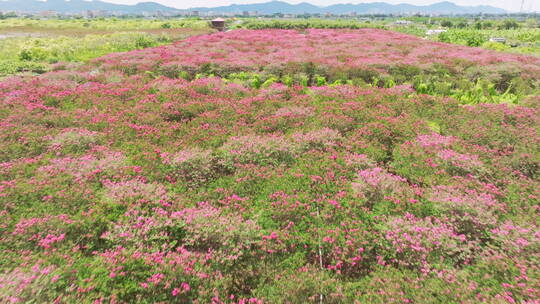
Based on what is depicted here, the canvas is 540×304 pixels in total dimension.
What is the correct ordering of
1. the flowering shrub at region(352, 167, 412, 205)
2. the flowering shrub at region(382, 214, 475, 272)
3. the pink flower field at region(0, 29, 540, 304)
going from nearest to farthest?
the pink flower field at region(0, 29, 540, 304) < the flowering shrub at region(382, 214, 475, 272) < the flowering shrub at region(352, 167, 412, 205)

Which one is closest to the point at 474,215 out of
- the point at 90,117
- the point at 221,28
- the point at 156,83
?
the point at 90,117

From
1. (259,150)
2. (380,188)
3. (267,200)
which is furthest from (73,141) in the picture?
(380,188)

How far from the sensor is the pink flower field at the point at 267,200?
368 cm

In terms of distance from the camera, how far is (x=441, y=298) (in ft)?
11.3

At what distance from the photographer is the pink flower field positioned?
12.1ft

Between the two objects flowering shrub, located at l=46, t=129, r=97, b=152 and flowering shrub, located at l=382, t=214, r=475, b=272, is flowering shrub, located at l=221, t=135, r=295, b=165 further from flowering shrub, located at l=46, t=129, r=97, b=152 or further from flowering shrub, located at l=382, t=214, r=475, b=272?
flowering shrub, located at l=46, t=129, r=97, b=152

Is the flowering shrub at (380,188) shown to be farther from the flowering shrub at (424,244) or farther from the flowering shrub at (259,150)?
the flowering shrub at (259,150)

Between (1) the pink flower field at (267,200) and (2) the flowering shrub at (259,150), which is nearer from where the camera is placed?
(1) the pink flower field at (267,200)

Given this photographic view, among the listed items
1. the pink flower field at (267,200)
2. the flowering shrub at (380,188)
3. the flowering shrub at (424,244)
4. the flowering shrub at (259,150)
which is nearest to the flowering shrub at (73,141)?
the pink flower field at (267,200)

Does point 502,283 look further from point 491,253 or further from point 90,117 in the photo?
point 90,117

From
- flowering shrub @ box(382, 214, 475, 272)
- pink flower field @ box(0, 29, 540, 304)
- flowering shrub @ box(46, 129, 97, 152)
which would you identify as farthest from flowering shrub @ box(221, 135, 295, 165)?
flowering shrub @ box(46, 129, 97, 152)

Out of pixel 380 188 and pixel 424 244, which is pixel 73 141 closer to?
pixel 380 188

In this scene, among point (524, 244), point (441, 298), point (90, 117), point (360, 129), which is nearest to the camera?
point (441, 298)

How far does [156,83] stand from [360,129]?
959 centimetres
